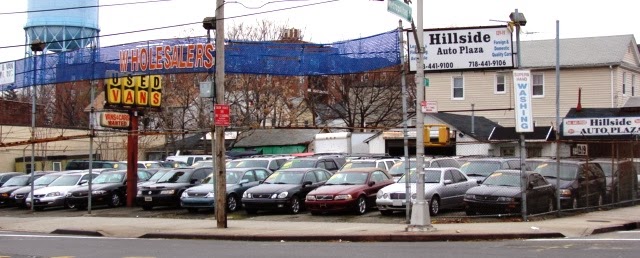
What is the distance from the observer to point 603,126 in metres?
32.3

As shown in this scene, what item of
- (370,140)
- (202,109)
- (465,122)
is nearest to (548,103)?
(465,122)

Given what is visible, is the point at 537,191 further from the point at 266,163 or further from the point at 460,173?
the point at 266,163

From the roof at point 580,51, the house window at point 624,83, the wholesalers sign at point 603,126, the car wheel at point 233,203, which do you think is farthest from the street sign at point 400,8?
the house window at point 624,83

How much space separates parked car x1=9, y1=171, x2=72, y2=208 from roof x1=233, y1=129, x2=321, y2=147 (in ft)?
78.5

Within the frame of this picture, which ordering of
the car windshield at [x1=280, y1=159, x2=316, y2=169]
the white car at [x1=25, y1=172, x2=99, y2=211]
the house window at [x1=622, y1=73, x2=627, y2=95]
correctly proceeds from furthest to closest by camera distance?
the house window at [x1=622, y1=73, x2=627, y2=95] < the white car at [x1=25, y1=172, x2=99, y2=211] < the car windshield at [x1=280, y1=159, x2=316, y2=169]

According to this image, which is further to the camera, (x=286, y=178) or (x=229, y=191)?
(x=229, y=191)

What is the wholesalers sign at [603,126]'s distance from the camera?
31469 millimetres

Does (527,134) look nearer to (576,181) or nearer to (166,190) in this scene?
(576,181)

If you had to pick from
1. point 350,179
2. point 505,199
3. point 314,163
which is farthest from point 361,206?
point 314,163

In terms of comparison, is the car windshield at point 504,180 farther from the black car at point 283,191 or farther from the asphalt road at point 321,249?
the black car at point 283,191

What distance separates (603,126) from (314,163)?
39.4 feet

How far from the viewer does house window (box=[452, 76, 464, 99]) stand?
165 feet

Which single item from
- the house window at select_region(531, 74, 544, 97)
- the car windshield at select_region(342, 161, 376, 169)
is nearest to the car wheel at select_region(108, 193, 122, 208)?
the car windshield at select_region(342, 161, 376, 169)

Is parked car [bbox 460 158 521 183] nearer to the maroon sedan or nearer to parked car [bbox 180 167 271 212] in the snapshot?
the maroon sedan
